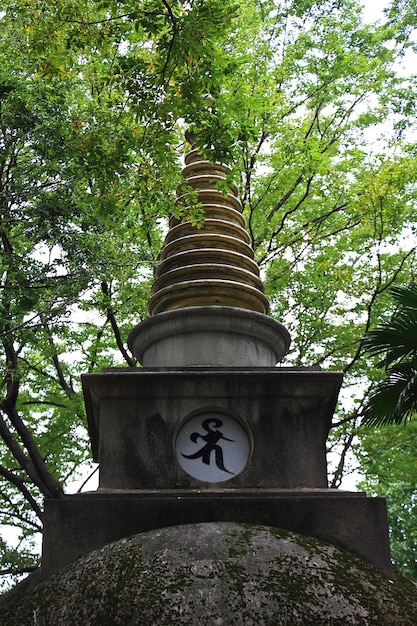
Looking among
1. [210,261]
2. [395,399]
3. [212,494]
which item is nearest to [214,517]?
[212,494]

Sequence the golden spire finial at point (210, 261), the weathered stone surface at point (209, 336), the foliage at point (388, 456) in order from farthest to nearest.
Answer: the foliage at point (388, 456) < the golden spire finial at point (210, 261) < the weathered stone surface at point (209, 336)

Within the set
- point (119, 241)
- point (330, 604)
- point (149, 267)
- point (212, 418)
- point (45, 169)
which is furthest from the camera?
point (149, 267)

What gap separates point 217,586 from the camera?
301 cm

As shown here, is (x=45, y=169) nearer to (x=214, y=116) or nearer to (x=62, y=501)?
(x=214, y=116)

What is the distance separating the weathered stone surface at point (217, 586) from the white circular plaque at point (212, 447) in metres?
0.73

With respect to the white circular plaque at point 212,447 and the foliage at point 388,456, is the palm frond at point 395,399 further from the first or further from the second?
the foliage at point 388,456

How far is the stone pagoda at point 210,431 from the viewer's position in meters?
3.87

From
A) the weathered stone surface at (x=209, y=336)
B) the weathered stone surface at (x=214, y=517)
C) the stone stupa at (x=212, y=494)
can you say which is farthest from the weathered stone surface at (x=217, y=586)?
the weathered stone surface at (x=209, y=336)

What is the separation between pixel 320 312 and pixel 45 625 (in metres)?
9.53

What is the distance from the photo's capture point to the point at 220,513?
3.90 meters

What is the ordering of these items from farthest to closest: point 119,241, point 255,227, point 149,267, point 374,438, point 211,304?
1. point 255,227
2. point 374,438
3. point 149,267
4. point 119,241
5. point 211,304

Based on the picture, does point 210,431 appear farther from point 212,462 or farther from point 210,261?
point 210,261

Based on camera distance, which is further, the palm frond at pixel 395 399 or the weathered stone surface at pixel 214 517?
the palm frond at pixel 395 399

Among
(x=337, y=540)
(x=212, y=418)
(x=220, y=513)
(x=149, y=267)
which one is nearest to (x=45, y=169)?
(x=149, y=267)
